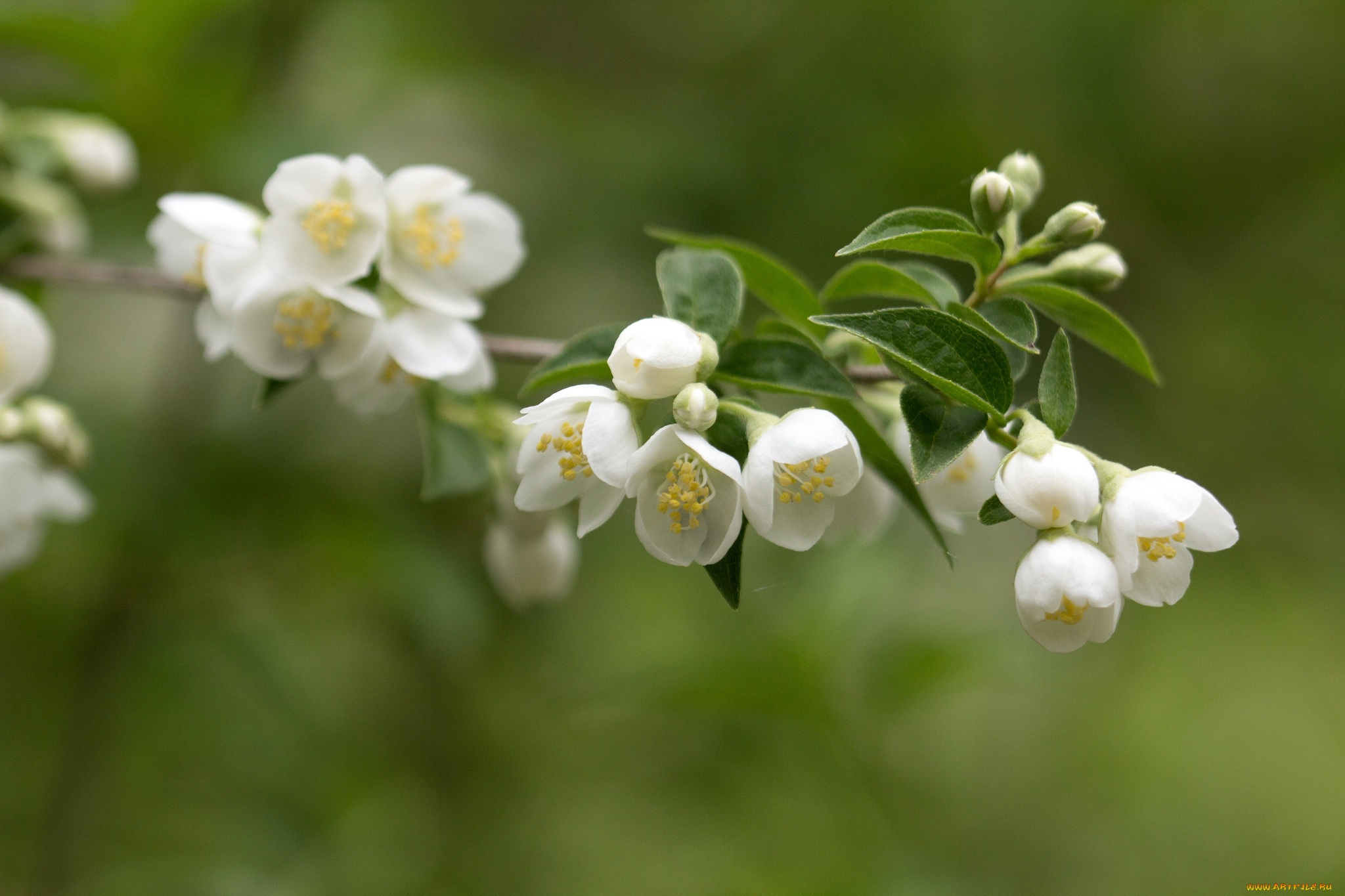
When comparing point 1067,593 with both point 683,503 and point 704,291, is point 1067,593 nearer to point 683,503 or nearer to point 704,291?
point 683,503

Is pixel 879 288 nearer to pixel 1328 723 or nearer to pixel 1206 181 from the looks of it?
pixel 1206 181

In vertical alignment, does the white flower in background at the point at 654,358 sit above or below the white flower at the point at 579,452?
above

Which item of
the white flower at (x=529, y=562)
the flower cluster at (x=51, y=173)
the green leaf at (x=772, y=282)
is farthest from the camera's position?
the flower cluster at (x=51, y=173)

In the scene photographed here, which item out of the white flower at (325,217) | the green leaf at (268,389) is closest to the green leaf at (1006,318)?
the white flower at (325,217)

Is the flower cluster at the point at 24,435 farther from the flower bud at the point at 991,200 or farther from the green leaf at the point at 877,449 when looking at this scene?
the flower bud at the point at 991,200

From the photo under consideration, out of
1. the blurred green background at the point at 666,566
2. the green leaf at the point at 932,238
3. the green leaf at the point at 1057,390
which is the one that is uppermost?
the green leaf at the point at 932,238

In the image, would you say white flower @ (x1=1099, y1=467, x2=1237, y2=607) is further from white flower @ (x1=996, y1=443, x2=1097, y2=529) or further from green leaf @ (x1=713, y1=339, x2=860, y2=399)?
green leaf @ (x1=713, y1=339, x2=860, y2=399)

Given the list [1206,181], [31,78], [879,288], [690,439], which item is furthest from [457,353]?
[1206,181]

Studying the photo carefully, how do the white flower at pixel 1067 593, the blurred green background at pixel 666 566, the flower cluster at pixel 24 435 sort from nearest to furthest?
1. the white flower at pixel 1067 593
2. the flower cluster at pixel 24 435
3. the blurred green background at pixel 666 566
